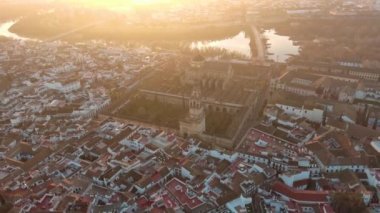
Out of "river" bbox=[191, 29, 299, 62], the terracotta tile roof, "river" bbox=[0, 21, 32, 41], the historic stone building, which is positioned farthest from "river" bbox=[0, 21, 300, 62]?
the terracotta tile roof

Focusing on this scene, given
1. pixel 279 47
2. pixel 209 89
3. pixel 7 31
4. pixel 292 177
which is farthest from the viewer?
pixel 7 31

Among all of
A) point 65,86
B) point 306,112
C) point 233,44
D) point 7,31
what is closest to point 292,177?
point 306,112

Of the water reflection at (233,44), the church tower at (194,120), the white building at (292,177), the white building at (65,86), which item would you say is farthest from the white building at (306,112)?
the water reflection at (233,44)

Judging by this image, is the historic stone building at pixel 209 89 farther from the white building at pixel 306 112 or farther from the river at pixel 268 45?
the river at pixel 268 45

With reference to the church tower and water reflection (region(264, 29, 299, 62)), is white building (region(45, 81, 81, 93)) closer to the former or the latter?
the church tower

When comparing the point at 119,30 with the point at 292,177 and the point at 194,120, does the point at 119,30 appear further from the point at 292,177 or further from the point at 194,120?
the point at 292,177

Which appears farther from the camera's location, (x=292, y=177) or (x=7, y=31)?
(x=7, y=31)

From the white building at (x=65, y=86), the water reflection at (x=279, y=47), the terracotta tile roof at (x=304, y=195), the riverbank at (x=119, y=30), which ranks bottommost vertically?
the terracotta tile roof at (x=304, y=195)

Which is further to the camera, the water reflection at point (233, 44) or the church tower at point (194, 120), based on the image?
the water reflection at point (233, 44)
